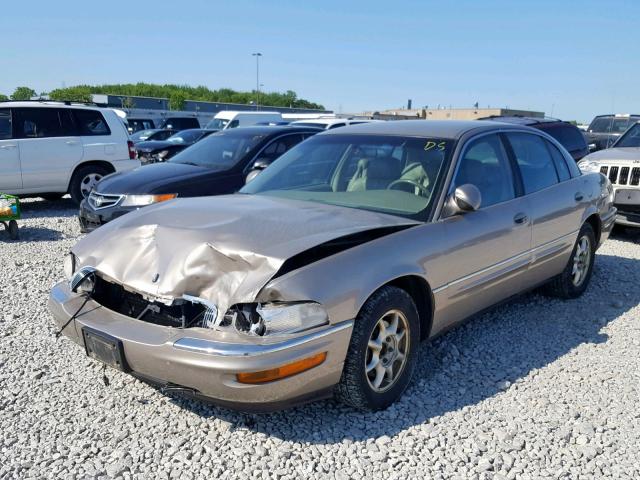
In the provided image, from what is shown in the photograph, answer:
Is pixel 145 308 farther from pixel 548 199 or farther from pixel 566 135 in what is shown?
pixel 566 135

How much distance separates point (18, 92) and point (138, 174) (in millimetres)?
51514

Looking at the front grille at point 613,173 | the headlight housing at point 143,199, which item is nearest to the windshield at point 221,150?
the headlight housing at point 143,199

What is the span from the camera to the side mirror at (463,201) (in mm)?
3672

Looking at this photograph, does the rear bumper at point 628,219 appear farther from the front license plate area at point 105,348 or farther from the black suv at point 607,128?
the black suv at point 607,128

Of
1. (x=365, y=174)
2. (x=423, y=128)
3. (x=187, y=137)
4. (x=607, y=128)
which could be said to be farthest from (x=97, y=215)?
(x=607, y=128)

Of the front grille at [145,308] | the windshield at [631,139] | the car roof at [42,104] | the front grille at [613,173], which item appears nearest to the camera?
the front grille at [145,308]

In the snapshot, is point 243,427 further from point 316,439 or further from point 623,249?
point 623,249

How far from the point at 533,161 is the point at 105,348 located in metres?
3.61

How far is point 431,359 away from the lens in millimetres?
4086

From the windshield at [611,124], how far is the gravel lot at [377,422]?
1193cm

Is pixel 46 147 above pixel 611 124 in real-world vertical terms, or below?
below

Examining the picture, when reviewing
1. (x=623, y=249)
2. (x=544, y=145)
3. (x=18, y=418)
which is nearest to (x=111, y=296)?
(x=18, y=418)

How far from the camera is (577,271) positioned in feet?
17.8

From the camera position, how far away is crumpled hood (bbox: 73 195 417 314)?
9.70ft
